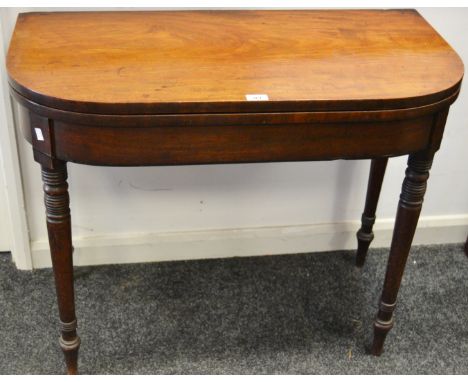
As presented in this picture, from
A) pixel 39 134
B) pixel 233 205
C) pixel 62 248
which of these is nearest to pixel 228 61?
pixel 39 134

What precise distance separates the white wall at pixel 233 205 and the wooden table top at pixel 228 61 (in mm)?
345

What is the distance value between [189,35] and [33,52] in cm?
27

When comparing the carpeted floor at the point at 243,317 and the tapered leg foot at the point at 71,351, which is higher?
the tapered leg foot at the point at 71,351

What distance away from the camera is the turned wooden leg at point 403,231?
4.00 ft

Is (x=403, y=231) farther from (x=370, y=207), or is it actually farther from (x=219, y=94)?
(x=219, y=94)

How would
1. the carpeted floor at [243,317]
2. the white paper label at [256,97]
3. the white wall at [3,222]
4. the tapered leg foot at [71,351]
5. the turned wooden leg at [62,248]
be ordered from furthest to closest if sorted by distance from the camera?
the white wall at [3,222]
the carpeted floor at [243,317]
the tapered leg foot at [71,351]
the turned wooden leg at [62,248]
the white paper label at [256,97]

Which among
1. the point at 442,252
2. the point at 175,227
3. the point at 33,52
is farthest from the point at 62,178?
the point at 442,252

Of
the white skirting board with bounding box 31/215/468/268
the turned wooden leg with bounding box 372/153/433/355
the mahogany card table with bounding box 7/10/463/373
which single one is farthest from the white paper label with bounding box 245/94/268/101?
the white skirting board with bounding box 31/215/468/268

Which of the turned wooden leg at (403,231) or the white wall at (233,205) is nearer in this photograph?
the turned wooden leg at (403,231)

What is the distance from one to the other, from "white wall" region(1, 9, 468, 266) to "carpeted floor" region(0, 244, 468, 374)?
45 millimetres

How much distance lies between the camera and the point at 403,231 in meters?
1.30

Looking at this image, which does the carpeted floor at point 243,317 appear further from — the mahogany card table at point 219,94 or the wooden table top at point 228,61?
the wooden table top at point 228,61

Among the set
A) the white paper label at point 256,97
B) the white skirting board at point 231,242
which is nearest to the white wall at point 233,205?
the white skirting board at point 231,242

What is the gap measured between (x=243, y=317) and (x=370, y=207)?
393mm
